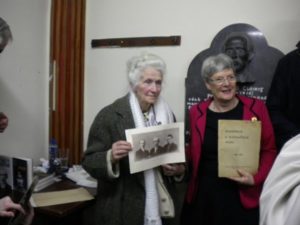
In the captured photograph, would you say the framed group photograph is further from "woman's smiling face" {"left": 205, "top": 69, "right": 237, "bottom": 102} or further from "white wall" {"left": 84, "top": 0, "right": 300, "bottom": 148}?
"white wall" {"left": 84, "top": 0, "right": 300, "bottom": 148}

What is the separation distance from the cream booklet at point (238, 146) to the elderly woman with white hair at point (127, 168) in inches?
8.2

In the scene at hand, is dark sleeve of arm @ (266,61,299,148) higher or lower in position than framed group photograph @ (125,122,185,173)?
higher

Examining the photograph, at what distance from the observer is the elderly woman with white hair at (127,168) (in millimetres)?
1462

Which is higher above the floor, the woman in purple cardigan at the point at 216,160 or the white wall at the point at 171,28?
the white wall at the point at 171,28

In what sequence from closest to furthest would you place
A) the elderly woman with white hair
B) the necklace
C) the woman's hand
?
the woman's hand
the elderly woman with white hair
the necklace

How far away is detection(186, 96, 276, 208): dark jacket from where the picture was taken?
150 cm

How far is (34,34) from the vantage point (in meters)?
2.23

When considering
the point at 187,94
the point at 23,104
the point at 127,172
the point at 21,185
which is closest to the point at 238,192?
the point at 127,172

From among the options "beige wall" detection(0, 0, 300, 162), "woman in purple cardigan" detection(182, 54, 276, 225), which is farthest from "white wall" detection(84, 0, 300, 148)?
"woman in purple cardigan" detection(182, 54, 276, 225)

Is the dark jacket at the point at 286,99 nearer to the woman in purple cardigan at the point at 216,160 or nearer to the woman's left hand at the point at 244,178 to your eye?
the woman in purple cardigan at the point at 216,160

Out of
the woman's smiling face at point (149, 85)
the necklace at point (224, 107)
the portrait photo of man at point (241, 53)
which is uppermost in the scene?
the portrait photo of man at point (241, 53)

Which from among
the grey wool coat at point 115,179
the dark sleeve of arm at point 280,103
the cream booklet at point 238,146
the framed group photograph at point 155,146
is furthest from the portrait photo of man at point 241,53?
the grey wool coat at point 115,179

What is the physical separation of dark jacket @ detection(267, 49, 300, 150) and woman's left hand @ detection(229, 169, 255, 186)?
0.26 meters

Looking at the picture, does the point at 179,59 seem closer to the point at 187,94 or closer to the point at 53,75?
the point at 187,94
